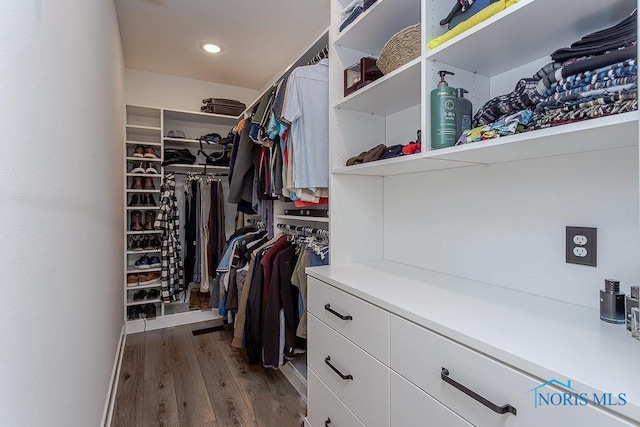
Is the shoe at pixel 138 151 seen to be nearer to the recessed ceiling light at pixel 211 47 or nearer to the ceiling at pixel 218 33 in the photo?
the ceiling at pixel 218 33

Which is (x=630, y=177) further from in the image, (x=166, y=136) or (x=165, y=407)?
(x=166, y=136)

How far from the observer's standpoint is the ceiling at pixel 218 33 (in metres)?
2.21

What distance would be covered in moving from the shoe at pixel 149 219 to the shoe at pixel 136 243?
134 mm

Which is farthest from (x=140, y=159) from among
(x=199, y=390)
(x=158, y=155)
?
(x=199, y=390)

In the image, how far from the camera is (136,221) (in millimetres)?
3053

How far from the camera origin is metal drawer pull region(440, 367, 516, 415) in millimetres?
679

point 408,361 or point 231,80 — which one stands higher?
point 231,80

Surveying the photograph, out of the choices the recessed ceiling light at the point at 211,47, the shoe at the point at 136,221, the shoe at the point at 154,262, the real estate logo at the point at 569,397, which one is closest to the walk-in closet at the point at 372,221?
the real estate logo at the point at 569,397

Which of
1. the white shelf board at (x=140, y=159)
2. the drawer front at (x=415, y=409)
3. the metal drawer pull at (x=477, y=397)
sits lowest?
the drawer front at (x=415, y=409)

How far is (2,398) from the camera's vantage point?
553mm

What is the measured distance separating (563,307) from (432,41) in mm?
967

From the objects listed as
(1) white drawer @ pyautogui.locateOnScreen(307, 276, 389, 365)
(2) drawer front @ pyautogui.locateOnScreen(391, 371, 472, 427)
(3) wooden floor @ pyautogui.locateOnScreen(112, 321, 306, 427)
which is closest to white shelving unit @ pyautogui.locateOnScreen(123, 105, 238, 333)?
(3) wooden floor @ pyautogui.locateOnScreen(112, 321, 306, 427)

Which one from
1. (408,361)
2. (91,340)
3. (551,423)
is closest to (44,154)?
(91,340)

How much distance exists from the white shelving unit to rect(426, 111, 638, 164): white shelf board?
9.18ft
